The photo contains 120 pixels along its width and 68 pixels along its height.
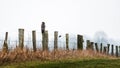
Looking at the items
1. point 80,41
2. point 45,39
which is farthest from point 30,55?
point 80,41

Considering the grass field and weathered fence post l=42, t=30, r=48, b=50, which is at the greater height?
weathered fence post l=42, t=30, r=48, b=50

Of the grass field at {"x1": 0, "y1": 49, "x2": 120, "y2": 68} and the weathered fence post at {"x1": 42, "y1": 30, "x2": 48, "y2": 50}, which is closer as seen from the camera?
the grass field at {"x1": 0, "y1": 49, "x2": 120, "y2": 68}

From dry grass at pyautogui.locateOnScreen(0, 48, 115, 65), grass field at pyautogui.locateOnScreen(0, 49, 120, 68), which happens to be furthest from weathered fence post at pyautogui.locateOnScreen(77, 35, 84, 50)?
grass field at pyautogui.locateOnScreen(0, 49, 120, 68)

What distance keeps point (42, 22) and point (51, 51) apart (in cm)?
350

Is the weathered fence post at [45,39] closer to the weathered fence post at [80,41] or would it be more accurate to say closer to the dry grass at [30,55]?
the dry grass at [30,55]

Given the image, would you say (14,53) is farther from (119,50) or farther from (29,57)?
(119,50)

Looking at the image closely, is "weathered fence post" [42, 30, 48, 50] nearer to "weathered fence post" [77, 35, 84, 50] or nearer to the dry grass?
the dry grass

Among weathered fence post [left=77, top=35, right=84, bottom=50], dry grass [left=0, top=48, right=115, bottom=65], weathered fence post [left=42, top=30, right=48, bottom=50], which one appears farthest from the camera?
weathered fence post [left=77, top=35, right=84, bottom=50]

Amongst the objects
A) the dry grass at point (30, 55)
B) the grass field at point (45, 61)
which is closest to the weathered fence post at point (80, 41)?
the dry grass at point (30, 55)

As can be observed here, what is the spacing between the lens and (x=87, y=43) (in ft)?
114

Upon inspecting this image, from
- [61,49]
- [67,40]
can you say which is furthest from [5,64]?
[67,40]

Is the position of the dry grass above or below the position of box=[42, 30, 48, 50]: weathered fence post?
below

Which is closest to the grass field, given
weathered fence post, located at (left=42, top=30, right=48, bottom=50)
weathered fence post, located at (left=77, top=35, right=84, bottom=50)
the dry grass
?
the dry grass

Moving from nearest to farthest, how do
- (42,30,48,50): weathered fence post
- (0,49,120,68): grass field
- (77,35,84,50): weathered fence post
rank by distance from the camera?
(0,49,120,68): grass field, (42,30,48,50): weathered fence post, (77,35,84,50): weathered fence post
